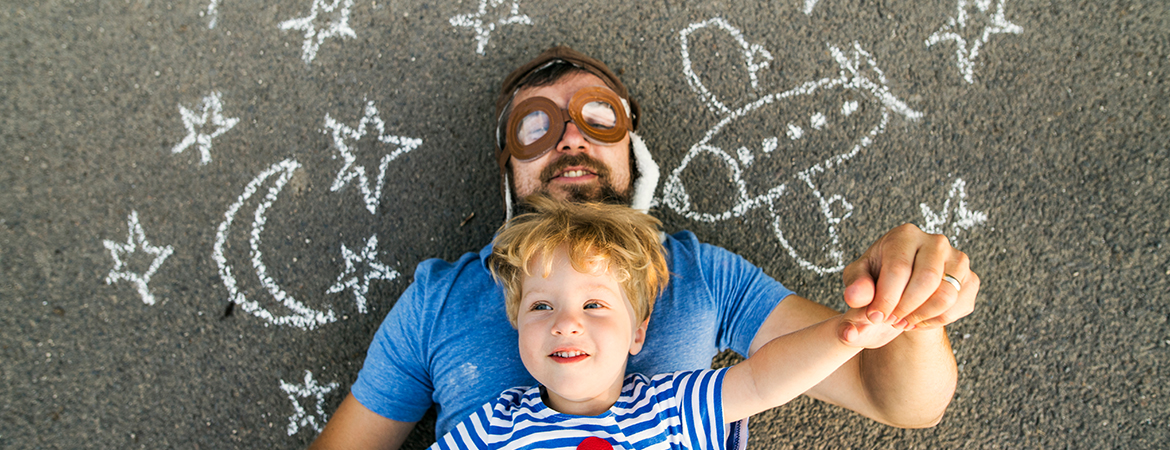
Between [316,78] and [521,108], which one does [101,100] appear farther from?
[521,108]

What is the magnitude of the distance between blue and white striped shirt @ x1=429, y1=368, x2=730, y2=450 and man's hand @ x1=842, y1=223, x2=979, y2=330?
17.9 inches

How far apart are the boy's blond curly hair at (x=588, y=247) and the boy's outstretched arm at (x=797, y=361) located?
0.38 m

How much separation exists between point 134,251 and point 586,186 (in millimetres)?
1921

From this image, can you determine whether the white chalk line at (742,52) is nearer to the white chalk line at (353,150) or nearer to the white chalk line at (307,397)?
the white chalk line at (353,150)

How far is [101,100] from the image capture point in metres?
2.50

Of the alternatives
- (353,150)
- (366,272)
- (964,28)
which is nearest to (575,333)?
(366,272)

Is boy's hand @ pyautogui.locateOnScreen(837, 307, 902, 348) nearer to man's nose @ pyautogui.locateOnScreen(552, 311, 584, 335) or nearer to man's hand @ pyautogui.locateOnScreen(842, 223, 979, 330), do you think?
man's hand @ pyautogui.locateOnScreen(842, 223, 979, 330)

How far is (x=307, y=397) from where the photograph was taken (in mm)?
2342

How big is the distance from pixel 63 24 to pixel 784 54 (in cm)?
312

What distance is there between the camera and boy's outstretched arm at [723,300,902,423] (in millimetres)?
1221

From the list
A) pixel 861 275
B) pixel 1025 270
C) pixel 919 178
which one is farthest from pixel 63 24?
pixel 1025 270

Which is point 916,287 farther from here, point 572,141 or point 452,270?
point 452,270

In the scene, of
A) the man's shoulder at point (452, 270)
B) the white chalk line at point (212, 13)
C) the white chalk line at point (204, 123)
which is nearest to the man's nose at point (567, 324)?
the man's shoulder at point (452, 270)

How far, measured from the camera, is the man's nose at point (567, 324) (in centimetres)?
148
